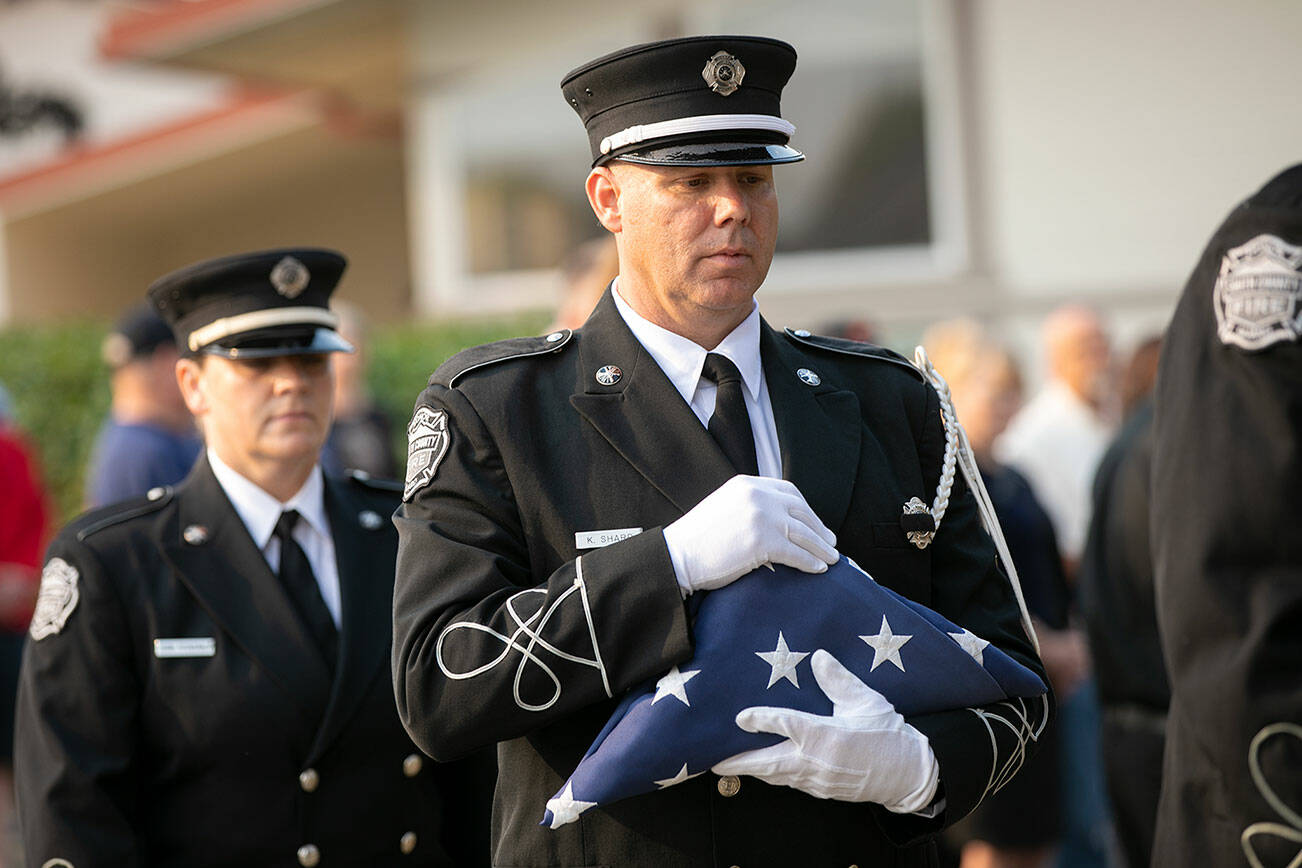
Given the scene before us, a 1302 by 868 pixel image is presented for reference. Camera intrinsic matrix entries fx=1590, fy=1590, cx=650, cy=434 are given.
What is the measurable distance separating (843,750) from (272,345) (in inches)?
77.0

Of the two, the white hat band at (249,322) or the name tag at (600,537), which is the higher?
the white hat band at (249,322)

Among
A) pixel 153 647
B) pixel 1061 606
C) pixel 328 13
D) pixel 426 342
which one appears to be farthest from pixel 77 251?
pixel 153 647

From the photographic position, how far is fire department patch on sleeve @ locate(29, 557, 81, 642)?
10.8 ft

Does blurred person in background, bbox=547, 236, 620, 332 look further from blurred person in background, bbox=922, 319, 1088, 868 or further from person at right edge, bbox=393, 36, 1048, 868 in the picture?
person at right edge, bbox=393, 36, 1048, 868

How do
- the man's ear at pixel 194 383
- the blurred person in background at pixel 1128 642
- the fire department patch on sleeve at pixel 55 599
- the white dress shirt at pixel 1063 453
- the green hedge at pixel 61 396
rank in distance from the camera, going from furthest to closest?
1. the green hedge at pixel 61 396
2. the white dress shirt at pixel 1063 453
3. the blurred person in background at pixel 1128 642
4. the man's ear at pixel 194 383
5. the fire department patch on sleeve at pixel 55 599

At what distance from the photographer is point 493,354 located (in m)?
2.60

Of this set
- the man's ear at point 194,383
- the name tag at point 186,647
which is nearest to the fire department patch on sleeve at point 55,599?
the name tag at point 186,647

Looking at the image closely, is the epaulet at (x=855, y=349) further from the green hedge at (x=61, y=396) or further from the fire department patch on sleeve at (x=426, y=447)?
the green hedge at (x=61, y=396)

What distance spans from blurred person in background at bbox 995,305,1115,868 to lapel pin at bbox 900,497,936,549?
3.97 meters

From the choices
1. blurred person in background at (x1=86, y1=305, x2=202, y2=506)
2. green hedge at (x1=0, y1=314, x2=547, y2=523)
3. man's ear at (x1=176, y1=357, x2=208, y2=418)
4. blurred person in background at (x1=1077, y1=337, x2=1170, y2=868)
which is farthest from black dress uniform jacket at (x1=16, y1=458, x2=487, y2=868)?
green hedge at (x1=0, y1=314, x2=547, y2=523)

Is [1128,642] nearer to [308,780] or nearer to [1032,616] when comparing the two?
[1032,616]

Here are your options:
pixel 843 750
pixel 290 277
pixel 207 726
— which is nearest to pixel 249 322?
pixel 290 277

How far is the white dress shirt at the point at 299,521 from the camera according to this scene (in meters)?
3.58

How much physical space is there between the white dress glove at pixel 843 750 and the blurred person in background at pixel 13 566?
5.10m
